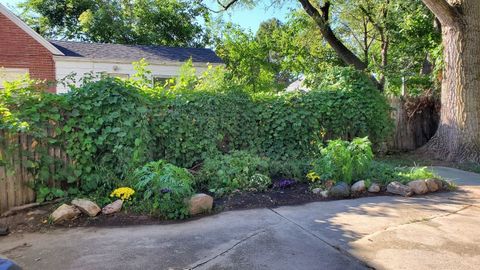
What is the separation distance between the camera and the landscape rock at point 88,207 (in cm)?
426

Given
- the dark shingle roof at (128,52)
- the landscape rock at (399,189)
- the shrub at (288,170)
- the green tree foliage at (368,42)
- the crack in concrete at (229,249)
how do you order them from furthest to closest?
the dark shingle roof at (128,52)
the green tree foliage at (368,42)
the shrub at (288,170)
the landscape rock at (399,189)
the crack in concrete at (229,249)

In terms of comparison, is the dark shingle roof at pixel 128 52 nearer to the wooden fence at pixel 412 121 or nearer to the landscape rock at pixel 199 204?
the wooden fence at pixel 412 121

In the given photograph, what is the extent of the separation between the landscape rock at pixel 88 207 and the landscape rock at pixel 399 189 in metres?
4.06

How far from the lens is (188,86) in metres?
6.73

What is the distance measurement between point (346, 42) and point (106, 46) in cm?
1378

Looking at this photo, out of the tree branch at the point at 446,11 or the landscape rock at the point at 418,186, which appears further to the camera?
Answer: the tree branch at the point at 446,11

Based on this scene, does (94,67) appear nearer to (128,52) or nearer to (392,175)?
(128,52)

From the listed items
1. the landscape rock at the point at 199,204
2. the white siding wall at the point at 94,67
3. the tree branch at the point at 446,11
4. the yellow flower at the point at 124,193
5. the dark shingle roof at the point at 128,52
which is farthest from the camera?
the dark shingle roof at the point at 128,52

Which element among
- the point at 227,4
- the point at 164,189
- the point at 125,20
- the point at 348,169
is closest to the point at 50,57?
the point at 227,4

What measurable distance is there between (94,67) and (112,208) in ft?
37.8

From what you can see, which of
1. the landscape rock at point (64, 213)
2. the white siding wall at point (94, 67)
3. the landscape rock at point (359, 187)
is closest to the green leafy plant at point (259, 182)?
the landscape rock at point (359, 187)

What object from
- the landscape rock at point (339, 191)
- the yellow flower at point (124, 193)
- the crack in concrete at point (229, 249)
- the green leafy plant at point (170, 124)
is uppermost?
the green leafy plant at point (170, 124)

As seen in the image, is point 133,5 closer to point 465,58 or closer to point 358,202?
point 465,58

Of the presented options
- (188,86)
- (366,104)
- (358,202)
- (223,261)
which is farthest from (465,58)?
(223,261)
